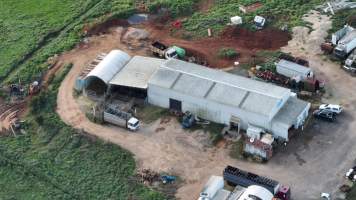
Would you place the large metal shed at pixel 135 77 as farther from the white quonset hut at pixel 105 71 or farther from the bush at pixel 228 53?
the bush at pixel 228 53

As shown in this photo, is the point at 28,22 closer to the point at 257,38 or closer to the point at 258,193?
the point at 257,38

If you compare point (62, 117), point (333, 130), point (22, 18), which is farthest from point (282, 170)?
point (22, 18)

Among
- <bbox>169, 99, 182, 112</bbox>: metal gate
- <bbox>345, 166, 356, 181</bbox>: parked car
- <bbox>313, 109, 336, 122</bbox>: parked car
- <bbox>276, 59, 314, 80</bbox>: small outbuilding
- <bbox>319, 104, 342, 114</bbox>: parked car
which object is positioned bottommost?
<bbox>345, 166, 356, 181</bbox>: parked car

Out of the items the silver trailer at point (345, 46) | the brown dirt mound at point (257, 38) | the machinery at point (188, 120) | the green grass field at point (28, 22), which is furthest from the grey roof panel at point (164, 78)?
the green grass field at point (28, 22)

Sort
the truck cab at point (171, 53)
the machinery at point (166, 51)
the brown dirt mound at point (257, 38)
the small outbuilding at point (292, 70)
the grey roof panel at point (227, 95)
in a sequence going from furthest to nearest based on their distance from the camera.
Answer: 1. the brown dirt mound at point (257, 38)
2. the machinery at point (166, 51)
3. the truck cab at point (171, 53)
4. the small outbuilding at point (292, 70)
5. the grey roof panel at point (227, 95)

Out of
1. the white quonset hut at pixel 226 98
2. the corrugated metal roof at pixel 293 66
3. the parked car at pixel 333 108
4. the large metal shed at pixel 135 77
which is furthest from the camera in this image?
the corrugated metal roof at pixel 293 66

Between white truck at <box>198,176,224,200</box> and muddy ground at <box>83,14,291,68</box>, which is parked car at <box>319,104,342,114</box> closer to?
muddy ground at <box>83,14,291,68</box>

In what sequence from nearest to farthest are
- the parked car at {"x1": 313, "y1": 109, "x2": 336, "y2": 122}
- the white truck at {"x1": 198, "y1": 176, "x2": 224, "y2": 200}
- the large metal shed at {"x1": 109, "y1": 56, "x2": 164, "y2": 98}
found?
the white truck at {"x1": 198, "y1": 176, "x2": 224, "y2": 200}, the parked car at {"x1": 313, "y1": 109, "x2": 336, "y2": 122}, the large metal shed at {"x1": 109, "y1": 56, "x2": 164, "y2": 98}

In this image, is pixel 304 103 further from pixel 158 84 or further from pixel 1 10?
pixel 1 10

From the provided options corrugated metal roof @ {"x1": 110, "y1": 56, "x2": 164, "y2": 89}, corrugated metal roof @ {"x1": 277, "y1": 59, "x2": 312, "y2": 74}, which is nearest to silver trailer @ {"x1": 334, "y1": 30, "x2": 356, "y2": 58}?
corrugated metal roof @ {"x1": 277, "y1": 59, "x2": 312, "y2": 74}
